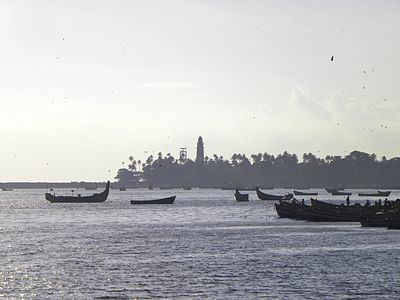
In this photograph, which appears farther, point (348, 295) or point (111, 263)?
point (111, 263)

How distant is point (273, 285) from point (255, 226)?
61.4 m

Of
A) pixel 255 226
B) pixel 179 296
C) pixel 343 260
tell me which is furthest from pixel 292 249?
pixel 255 226

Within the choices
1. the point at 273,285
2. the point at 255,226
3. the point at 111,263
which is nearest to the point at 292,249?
the point at 111,263

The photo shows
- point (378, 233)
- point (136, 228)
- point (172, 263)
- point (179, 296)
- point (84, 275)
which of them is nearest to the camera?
point (179, 296)

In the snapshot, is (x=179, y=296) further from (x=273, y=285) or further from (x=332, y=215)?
(x=332, y=215)

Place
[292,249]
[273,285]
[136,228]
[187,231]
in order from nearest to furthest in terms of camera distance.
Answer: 1. [273,285]
2. [292,249]
3. [187,231]
4. [136,228]

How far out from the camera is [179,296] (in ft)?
160

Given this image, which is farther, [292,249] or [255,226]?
[255,226]

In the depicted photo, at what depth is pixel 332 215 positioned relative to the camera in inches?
4653

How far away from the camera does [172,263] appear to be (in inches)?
2566

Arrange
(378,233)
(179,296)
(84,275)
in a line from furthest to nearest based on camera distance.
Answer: (378,233) → (84,275) → (179,296)

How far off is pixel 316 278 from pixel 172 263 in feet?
44.2

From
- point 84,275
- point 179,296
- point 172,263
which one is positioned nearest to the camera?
point 179,296

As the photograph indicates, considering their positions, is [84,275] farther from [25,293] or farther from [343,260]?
[343,260]
